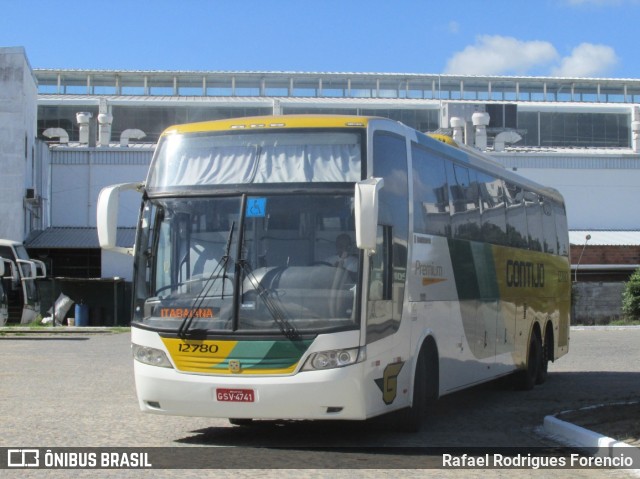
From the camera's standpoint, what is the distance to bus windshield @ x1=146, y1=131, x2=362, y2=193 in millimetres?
10203

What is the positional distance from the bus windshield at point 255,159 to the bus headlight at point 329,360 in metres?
1.71

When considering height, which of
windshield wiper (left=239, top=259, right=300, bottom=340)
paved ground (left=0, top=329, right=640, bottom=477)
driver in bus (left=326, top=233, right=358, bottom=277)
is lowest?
paved ground (left=0, top=329, right=640, bottom=477)

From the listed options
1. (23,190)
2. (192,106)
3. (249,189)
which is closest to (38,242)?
(23,190)

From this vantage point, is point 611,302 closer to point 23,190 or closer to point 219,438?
point 23,190

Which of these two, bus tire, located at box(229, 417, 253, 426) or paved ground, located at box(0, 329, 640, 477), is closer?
paved ground, located at box(0, 329, 640, 477)

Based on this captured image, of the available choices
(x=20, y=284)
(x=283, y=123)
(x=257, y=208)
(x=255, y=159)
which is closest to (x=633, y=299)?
(x=20, y=284)

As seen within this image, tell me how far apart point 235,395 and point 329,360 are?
0.94 metres

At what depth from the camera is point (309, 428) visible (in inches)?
457

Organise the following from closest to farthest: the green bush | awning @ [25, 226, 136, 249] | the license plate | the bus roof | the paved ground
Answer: the paved ground < the license plate < the bus roof < the green bush < awning @ [25, 226, 136, 249]

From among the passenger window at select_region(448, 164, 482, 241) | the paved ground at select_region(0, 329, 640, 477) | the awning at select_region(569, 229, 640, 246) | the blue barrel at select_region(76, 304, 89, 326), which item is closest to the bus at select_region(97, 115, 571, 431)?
the paved ground at select_region(0, 329, 640, 477)

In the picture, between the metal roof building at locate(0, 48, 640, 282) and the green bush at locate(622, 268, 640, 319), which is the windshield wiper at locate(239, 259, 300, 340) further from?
the metal roof building at locate(0, 48, 640, 282)

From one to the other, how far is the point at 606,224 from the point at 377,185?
3995 centimetres

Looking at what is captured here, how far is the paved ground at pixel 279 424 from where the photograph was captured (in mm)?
9484

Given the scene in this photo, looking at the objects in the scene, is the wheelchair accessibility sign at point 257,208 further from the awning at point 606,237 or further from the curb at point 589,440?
the awning at point 606,237
